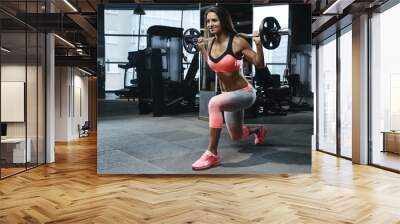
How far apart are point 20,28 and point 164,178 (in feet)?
11.9

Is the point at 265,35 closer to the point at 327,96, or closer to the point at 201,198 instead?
the point at 201,198

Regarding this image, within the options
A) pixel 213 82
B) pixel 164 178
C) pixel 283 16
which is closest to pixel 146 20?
pixel 213 82

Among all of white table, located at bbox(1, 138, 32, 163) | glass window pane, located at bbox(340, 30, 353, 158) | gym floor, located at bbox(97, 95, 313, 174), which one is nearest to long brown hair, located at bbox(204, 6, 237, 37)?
gym floor, located at bbox(97, 95, 313, 174)

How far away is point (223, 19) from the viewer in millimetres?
5707

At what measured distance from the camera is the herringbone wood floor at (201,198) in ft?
12.6

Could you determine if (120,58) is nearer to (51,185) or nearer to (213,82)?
(213,82)

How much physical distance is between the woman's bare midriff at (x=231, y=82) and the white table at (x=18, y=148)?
12.9 feet

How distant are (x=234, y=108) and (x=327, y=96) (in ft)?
16.3

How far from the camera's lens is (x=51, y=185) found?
5.52 m

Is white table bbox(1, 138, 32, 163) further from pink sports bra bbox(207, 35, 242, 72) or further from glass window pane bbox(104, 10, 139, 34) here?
pink sports bra bbox(207, 35, 242, 72)

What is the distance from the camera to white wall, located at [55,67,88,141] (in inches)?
531

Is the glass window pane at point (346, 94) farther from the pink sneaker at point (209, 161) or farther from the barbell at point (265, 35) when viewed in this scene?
the pink sneaker at point (209, 161)

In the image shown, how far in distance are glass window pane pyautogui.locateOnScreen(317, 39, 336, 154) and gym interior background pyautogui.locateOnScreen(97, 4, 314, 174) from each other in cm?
390

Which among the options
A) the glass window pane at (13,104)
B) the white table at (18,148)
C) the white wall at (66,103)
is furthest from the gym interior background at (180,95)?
the white wall at (66,103)
